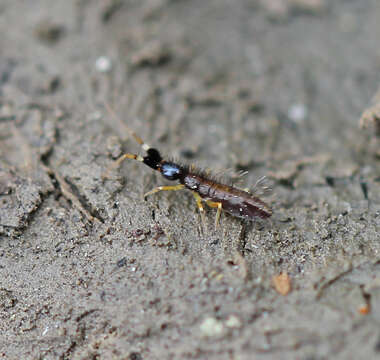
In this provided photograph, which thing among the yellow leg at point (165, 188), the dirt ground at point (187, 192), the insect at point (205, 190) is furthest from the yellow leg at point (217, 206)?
the yellow leg at point (165, 188)

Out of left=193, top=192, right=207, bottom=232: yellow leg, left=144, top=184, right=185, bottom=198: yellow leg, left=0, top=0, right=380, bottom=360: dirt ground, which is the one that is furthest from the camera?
left=144, top=184, right=185, bottom=198: yellow leg

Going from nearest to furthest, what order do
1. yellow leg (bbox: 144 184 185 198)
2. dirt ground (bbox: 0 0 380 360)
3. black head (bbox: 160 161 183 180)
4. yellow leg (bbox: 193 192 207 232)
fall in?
1. dirt ground (bbox: 0 0 380 360)
2. yellow leg (bbox: 193 192 207 232)
3. yellow leg (bbox: 144 184 185 198)
4. black head (bbox: 160 161 183 180)

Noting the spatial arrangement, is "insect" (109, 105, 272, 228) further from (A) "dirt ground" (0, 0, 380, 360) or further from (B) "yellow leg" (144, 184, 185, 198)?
(A) "dirt ground" (0, 0, 380, 360)

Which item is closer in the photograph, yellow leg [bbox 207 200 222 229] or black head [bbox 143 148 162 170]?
yellow leg [bbox 207 200 222 229]

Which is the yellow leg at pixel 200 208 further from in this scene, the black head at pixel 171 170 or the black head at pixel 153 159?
the black head at pixel 153 159

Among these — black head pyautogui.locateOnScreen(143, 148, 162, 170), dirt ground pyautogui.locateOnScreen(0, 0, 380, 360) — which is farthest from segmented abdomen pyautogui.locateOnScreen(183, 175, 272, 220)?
black head pyautogui.locateOnScreen(143, 148, 162, 170)

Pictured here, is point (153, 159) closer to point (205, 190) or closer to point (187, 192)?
point (187, 192)

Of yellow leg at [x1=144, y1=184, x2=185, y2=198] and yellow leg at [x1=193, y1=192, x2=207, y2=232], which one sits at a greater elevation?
yellow leg at [x1=144, y1=184, x2=185, y2=198]

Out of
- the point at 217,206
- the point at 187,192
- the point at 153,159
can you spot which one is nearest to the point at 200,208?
the point at 217,206
